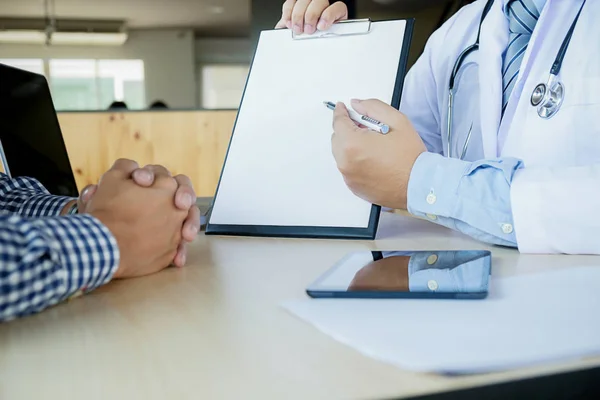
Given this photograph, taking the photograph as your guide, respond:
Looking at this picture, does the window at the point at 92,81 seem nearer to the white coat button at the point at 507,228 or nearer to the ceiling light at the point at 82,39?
the ceiling light at the point at 82,39

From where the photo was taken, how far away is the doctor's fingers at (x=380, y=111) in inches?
30.4

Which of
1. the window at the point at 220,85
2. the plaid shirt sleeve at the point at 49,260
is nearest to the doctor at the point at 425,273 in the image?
the plaid shirt sleeve at the point at 49,260

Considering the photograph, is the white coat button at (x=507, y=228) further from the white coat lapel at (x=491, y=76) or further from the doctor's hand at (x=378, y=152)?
the white coat lapel at (x=491, y=76)

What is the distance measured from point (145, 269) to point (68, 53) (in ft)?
7.82

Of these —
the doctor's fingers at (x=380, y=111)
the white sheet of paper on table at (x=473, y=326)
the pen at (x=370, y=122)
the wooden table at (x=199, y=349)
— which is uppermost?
the doctor's fingers at (x=380, y=111)

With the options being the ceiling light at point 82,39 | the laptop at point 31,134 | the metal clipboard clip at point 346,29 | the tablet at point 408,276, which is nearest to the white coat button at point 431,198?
the tablet at point 408,276

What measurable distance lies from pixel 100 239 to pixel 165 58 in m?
2.41

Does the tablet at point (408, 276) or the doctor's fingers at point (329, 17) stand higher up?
the doctor's fingers at point (329, 17)

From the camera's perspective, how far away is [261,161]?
859mm

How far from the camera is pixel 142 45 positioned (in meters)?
2.79

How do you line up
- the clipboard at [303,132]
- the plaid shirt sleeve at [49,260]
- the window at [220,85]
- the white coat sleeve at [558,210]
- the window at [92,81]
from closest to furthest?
1. the plaid shirt sleeve at [49,260]
2. the white coat sleeve at [558,210]
3. the clipboard at [303,132]
4. the window at [92,81]
5. the window at [220,85]

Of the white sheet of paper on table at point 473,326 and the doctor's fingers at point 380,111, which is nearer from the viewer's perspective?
the white sheet of paper on table at point 473,326

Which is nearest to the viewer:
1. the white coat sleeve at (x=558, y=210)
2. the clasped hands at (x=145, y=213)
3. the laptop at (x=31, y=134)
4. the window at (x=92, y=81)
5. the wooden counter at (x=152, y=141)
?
the clasped hands at (x=145, y=213)

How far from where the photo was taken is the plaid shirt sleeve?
0.46 m
